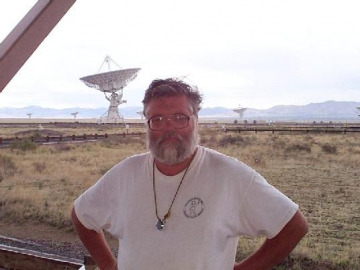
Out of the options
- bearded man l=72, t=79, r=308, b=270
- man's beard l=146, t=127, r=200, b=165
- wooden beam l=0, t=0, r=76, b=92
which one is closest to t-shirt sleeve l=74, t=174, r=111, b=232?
bearded man l=72, t=79, r=308, b=270

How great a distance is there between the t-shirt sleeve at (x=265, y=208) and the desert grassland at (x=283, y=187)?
13.5 ft

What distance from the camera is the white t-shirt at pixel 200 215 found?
1.66 m

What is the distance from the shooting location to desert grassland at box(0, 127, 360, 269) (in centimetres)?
649

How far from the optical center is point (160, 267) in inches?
67.5

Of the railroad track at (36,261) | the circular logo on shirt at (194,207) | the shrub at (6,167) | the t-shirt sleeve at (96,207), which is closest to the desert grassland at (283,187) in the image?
the shrub at (6,167)

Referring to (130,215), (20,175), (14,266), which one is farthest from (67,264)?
(20,175)

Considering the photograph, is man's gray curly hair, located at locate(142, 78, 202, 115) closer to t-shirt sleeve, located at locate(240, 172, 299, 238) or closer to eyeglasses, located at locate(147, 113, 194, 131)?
eyeglasses, located at locate(147, 113, 194, 131)

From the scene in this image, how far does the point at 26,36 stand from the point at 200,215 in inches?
37.8

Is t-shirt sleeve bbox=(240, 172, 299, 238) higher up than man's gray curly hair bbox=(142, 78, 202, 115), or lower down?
lower down

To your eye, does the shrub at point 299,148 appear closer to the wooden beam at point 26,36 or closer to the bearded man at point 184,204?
the bearded man at point 184,204

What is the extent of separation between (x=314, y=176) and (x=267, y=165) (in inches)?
113

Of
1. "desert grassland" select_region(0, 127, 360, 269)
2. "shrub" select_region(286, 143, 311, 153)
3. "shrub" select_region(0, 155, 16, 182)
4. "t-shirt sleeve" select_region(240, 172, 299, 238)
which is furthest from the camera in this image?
"shrub" select_region(286, 143, 311, 153)

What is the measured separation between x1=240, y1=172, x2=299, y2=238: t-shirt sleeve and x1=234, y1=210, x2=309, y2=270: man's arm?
3 cm

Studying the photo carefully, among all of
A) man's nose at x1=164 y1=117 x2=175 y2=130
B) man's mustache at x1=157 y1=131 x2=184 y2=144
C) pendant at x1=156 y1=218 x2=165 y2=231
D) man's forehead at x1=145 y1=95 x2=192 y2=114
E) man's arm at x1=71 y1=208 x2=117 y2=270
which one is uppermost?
man's forehead at x1=145 y1=95 x2=192 y2=114
